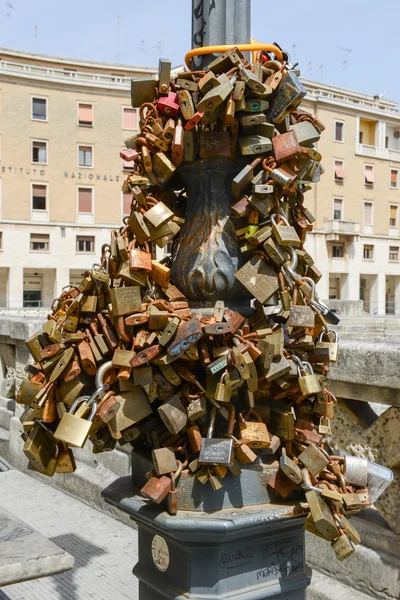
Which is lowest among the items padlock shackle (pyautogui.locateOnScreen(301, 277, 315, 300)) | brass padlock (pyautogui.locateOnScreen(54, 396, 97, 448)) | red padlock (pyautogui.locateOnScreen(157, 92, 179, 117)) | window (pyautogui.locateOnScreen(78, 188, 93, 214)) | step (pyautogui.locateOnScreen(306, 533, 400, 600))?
step (pyautogui.locateOnScreen(306, 533, 400, 600))

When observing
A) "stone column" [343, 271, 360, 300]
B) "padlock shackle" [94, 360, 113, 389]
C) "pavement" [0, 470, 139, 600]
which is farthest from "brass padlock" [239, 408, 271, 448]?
"stone column" [343, 271, 360, 300]

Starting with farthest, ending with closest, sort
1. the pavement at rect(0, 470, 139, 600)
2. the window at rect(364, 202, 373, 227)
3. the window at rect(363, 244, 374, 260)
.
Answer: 1. the window at rect(364, 202, 373, 227)
2. the window at rect(363, 244, 374, 260)
3. the pavement at rect(0, 470, 139, 600)

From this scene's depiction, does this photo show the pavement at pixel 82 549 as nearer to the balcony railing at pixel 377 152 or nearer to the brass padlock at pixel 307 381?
the brass padlock at pixel 307 381

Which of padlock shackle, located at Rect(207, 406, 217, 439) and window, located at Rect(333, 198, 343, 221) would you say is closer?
padlock shackle, located at Rect(207, 406, 217, 439)

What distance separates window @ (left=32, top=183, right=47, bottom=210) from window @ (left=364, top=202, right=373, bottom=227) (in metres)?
22.5

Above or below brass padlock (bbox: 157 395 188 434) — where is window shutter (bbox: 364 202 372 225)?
above

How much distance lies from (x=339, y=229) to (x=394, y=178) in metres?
8.22

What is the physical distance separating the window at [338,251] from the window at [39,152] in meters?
20.0

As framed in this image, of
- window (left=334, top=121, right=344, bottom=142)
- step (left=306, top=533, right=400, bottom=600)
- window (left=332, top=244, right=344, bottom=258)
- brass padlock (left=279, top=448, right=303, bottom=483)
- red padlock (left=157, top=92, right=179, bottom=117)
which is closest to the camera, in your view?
brass padlock (left=279, top=448, right=303, bottom=483)

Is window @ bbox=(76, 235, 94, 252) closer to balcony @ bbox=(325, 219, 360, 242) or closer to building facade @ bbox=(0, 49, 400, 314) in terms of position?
building facade @ bbox=(0, 49, 400, 314)

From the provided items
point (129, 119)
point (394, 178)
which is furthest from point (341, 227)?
point (129, 119)

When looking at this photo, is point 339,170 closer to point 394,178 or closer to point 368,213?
point 368,213

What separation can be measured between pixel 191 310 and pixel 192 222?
33 cm

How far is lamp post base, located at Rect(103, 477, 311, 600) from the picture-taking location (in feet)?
6.68
